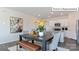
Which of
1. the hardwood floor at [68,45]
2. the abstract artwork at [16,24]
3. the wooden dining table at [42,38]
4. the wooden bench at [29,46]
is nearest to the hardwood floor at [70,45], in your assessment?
the hardwood floor at [68,45]

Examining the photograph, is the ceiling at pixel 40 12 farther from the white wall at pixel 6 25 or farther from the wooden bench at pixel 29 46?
the wooden bench at pixel 29 46

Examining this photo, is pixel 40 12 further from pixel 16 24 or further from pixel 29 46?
pixel 29 46

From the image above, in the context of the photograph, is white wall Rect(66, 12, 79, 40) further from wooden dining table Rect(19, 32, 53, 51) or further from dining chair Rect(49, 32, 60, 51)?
wooden dining table Rect(19, 32, 53, 51)

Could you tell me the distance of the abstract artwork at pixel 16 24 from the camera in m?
0.98

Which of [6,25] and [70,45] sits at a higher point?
[6,25]

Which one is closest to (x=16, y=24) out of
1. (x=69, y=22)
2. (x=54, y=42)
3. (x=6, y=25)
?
(x=6, y=25)

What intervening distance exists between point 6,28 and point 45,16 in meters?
A: 0.49

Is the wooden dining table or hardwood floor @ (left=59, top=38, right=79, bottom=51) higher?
the wooden dining table

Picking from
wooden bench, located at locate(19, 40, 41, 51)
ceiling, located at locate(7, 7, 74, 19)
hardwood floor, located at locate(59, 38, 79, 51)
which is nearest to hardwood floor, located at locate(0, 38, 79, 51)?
hardwood floor, located at locate(59, 38, 79, 51)

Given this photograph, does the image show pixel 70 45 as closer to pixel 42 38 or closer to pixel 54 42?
pixel 54 42

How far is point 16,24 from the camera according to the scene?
1.03 m

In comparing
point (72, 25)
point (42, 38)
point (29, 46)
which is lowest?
point (29, 46)

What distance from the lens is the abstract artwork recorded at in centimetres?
98
